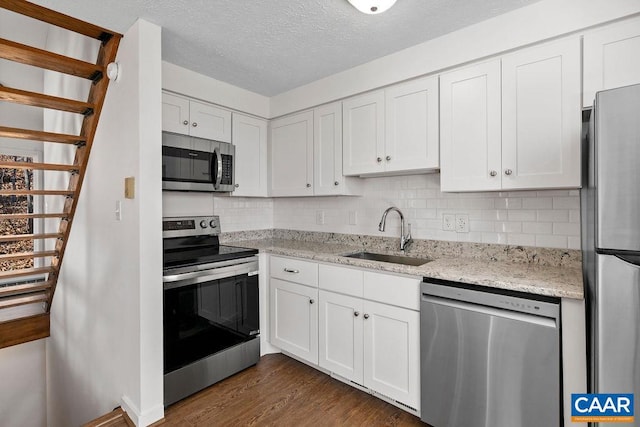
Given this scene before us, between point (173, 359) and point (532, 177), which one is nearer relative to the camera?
point (532, 177)

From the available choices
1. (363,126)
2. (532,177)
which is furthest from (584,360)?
(363,126)

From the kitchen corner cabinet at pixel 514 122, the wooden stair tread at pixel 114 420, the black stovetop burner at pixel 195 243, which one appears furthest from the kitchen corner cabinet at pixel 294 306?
the kitchen corner cabinet at pixel 514 122

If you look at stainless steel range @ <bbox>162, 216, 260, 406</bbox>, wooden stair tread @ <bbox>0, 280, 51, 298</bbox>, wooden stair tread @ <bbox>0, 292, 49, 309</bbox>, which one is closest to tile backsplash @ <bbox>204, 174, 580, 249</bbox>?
stainless steel range @ <bbox>162, 216, 260, 406</bbox>

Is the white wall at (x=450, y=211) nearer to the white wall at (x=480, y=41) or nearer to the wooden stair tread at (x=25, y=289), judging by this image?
the white wall at (x=480, y=41)

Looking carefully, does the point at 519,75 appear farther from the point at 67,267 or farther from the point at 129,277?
the point at 67,267

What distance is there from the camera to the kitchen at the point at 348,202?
6.00 ft

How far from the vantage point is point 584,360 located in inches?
53.7

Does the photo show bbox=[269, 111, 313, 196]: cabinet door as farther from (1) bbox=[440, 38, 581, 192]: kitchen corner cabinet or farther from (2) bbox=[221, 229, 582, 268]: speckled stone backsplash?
(1) bbox=[440, 38, 581, 192]: kitchen corner cabinet

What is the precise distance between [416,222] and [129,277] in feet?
6.61

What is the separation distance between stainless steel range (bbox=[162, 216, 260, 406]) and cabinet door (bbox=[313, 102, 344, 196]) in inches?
33.3

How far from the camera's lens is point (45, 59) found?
1.84 meters

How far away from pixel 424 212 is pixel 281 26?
1.63 m

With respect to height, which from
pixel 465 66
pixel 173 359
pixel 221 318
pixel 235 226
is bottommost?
pixel 173 359

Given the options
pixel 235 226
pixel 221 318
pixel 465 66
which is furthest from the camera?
pixel 235 226
